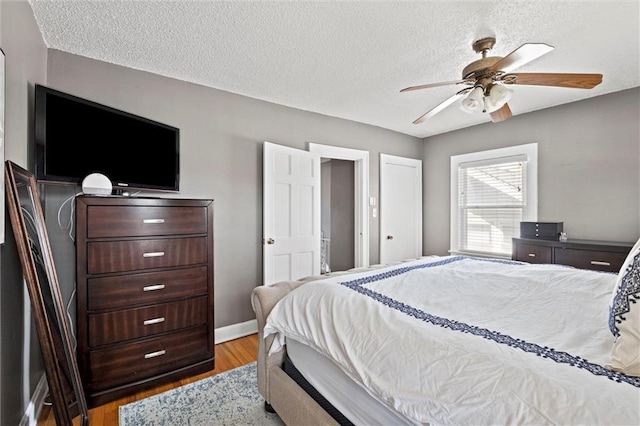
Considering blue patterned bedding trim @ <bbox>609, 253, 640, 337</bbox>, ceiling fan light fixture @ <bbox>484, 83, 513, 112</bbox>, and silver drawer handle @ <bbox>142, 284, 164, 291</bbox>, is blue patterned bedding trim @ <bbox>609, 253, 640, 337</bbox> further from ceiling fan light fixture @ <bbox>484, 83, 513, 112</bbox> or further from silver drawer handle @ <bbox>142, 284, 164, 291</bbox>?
silver drawer handle @ <bbox>142, 284, 164, 291</bbox>

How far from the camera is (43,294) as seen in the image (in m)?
1.73

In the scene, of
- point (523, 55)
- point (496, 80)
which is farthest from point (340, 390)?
point (496, 80)

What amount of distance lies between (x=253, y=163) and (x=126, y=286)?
167 cm

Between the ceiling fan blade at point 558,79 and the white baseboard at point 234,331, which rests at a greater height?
the ceiling fan blade at point 558,79

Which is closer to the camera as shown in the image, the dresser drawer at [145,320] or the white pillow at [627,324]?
the white pillow at [627,324]

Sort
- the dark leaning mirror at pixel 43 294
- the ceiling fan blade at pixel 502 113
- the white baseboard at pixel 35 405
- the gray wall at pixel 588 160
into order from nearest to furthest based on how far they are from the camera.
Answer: the dark leaning mirror at pixel 43 294 → the white baseboard at pixel 35 405 → the ceiling fan blade at pixel 502 113 → the gray wall at pixel 588 160

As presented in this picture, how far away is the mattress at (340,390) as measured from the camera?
112 centimetres

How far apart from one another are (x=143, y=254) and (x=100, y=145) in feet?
2.78

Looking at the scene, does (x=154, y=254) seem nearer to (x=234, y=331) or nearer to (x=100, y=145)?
(x=100, y=145)

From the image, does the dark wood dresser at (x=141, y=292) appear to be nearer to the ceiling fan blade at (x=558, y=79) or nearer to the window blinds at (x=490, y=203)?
the ceiling fan blade at (x=558, y=79)

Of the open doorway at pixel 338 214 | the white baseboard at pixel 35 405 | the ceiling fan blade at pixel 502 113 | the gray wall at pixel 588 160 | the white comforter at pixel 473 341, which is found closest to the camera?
the white comforter at pixel 473 341

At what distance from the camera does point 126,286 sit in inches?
81.1

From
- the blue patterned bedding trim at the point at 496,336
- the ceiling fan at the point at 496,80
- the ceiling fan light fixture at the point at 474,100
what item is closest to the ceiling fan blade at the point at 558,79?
the ceiling fan at the point at 496,80

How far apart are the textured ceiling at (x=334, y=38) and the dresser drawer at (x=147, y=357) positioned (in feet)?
7.01
